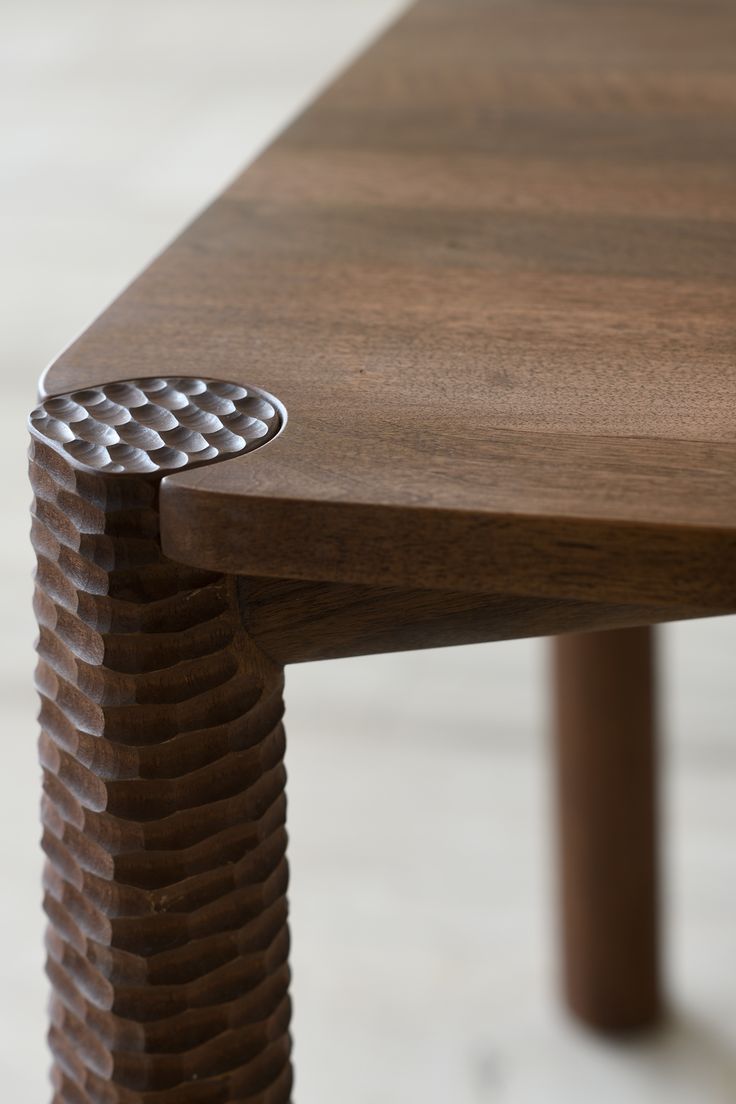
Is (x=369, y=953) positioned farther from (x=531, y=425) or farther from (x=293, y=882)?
(x=531, y=425)

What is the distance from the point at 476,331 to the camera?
1.14 feet

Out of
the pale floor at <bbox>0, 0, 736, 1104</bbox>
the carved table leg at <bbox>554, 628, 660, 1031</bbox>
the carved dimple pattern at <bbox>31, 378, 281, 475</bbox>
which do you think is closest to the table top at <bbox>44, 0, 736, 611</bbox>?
the carved dimple pattern at <bbox>31, 378, 281, 475</bbox>

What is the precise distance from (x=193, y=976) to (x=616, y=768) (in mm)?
442

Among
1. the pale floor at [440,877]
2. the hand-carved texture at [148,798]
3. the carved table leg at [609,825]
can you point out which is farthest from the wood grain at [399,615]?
the pale floor at [440,877]

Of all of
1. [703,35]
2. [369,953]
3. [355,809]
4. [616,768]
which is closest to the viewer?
[703,35]

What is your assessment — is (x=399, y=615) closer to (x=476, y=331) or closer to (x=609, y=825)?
(x=476, y=331)

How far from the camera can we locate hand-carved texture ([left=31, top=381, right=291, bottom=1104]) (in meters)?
0.29

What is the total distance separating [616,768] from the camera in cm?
73

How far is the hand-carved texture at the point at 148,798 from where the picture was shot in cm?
29

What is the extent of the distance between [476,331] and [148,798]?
13 cm

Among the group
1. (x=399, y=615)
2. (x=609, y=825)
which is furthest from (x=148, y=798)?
(x=609, y=825)

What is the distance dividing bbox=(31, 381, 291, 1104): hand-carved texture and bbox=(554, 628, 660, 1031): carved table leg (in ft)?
1.28

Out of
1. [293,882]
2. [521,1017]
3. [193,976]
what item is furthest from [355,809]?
[193,976]

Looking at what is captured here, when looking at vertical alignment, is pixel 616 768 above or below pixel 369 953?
above
